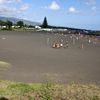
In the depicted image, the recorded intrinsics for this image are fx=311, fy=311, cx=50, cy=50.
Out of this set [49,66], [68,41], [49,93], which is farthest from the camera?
[68,41]

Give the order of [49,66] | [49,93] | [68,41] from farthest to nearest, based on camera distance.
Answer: [68,41]
[49,66]
[49,93]

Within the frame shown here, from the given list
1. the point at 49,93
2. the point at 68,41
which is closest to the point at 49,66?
the point at 49,93

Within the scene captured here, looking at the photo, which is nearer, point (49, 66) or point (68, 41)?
point (49, 66)

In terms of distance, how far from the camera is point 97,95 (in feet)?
46.1

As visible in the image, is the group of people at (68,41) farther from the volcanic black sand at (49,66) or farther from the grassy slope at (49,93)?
the grassy slope at (49,93)

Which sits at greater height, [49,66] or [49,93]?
[49,93]

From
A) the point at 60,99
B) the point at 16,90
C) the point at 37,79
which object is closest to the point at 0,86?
the point at 16,90

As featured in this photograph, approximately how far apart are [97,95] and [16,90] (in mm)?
3782

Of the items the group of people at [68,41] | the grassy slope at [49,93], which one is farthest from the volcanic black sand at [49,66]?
the group of people at [68,41]

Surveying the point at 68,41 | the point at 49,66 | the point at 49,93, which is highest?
the point at 49,93

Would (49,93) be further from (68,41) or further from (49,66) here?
(68,41)

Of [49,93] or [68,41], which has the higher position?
[49,93]

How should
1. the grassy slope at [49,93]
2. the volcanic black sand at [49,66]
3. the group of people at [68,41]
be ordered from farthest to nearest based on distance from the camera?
the group of people at [68,41], the volcanic black sand at [49,66], the grassy slope at [49,93]

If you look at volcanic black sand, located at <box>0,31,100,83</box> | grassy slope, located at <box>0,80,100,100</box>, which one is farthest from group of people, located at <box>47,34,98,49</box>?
grassy slope, located at <box>0,80,100,100</box>
